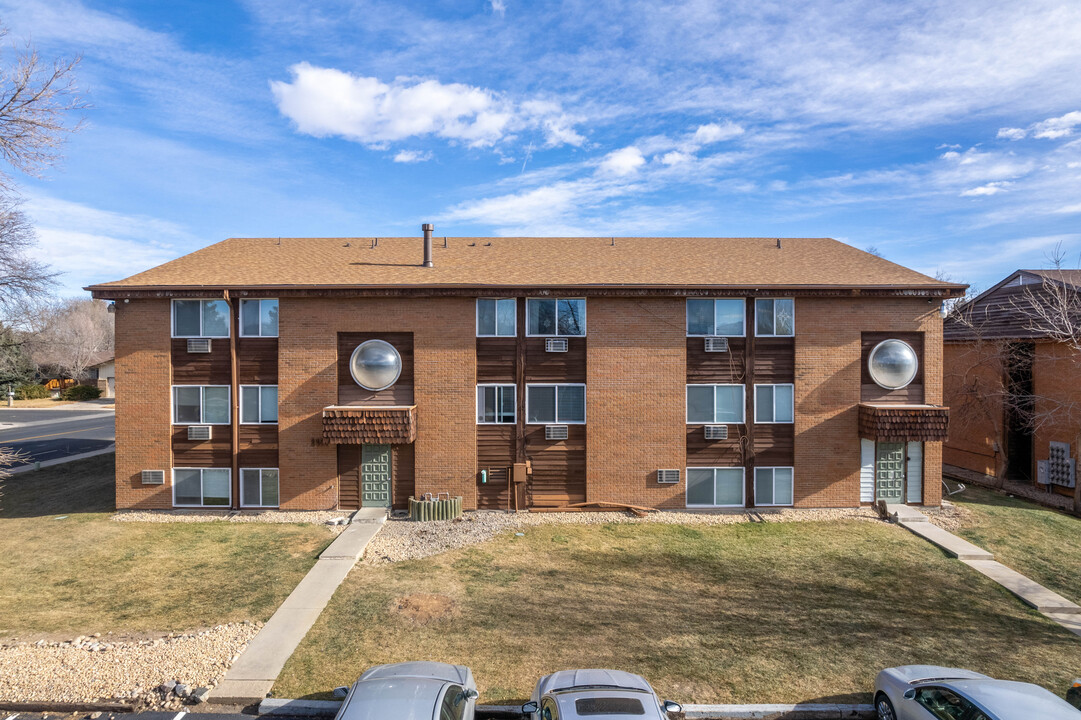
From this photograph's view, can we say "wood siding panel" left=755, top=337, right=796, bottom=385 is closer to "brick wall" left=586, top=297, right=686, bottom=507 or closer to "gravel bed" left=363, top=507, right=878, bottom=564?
"brick wall" left=586, top=297, right=686, bottom=507

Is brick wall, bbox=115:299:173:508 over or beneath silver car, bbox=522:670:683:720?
over

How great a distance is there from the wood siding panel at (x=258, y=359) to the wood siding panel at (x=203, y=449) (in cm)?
203

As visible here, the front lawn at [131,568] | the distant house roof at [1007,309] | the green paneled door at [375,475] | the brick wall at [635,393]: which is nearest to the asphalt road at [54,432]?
the front lawn at [131,568]

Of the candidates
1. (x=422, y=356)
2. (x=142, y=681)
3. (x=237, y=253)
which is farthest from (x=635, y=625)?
(x=237, y=253)

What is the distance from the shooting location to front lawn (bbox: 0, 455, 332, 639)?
11.0m

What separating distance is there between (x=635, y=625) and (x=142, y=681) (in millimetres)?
8821

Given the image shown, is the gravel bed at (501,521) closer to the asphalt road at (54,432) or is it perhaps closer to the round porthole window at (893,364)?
the round porthole window at (893,364)

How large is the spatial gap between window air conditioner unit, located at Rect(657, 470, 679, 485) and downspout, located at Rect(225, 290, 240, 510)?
14.4 metres

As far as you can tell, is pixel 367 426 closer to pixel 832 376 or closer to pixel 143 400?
pixel 143 400

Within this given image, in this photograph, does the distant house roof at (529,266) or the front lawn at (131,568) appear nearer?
the front lawn at (131,568)

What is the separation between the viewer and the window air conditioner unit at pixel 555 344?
17969mm

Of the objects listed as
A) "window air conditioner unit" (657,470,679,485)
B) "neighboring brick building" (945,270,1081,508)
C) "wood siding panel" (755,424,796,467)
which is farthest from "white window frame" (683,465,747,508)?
"neighboring brick building" (945,270,1081,508)

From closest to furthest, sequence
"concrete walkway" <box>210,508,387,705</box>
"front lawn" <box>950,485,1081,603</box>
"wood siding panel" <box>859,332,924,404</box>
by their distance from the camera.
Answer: "concrete walkway" <box>210,508,387,705</box> < "front lawn" <box>950,485,1081,603</box> < "wood siding panel" <box>859,332,924,404</box>

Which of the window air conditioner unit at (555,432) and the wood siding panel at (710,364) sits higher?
the wood siding panel at (710,364)
